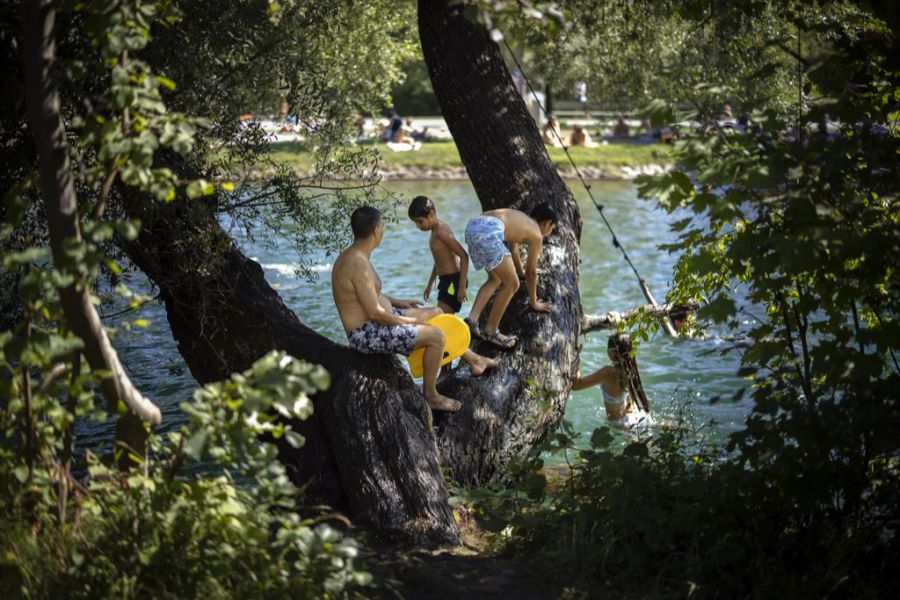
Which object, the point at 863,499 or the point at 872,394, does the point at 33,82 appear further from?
the point at 863,499

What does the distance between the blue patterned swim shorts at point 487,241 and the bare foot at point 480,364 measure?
2.91ft

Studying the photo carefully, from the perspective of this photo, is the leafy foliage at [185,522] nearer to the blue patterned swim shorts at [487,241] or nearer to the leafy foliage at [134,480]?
the leafy foliage at [134,480]

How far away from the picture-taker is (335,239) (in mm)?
8719

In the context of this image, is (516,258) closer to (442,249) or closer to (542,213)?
(542,213)

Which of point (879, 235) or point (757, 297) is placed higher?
point (879, 235)

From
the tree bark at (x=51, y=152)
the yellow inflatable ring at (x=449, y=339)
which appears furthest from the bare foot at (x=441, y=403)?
the tree bark at (x=51, y=152)

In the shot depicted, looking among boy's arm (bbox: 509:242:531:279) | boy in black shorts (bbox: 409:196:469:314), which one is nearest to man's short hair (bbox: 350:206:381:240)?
boy in black shorts (bbox: 409:196:469:314)

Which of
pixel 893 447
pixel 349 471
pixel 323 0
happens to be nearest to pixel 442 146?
pixel 323 0

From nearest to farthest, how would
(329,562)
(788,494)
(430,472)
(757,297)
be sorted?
(329,562) → (788,494) → (757,297) → (430,472)

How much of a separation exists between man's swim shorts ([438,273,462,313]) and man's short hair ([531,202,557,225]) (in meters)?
1.13

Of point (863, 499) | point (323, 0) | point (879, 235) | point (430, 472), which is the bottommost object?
point (430, 472)

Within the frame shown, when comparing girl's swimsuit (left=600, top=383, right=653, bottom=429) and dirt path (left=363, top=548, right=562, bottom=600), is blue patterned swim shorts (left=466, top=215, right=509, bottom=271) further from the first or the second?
dirt path (left=363, top=548, right=562, bottom=600)

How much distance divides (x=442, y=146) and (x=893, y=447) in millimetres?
27655

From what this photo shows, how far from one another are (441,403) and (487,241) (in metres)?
1.64
